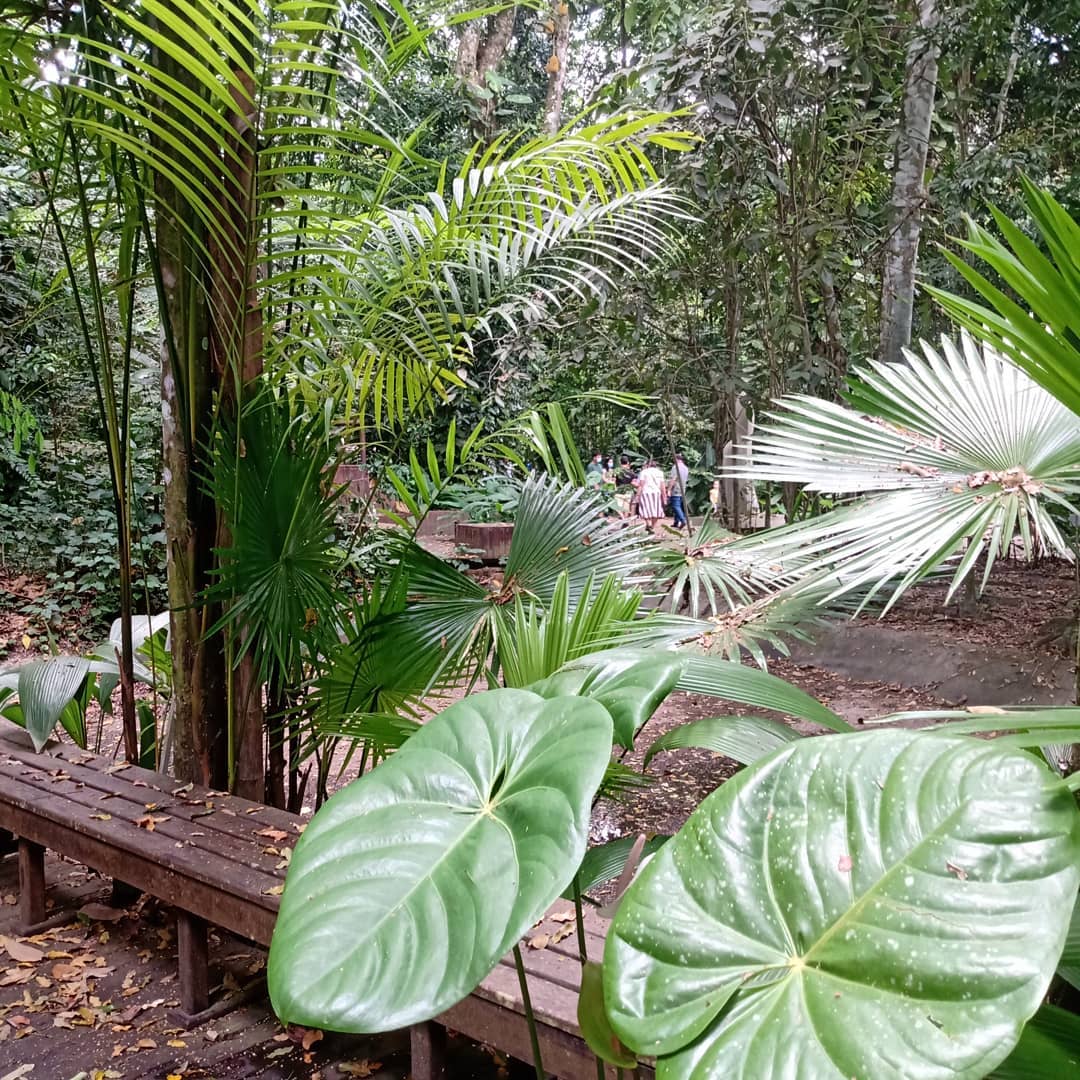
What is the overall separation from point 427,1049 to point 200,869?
1.80ft

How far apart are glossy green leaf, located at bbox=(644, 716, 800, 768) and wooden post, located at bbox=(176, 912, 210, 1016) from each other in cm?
131

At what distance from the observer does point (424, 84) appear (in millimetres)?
9898

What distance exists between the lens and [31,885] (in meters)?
2.31

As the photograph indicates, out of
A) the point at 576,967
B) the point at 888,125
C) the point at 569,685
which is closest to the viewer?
the point at 569,685

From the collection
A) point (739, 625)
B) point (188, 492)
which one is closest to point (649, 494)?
point (188, 492)

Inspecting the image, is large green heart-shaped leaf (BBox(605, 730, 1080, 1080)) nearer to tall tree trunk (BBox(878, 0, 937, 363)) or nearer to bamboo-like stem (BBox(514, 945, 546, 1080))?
bamboo-like stem (BBox(514, 945, 546, 1080))

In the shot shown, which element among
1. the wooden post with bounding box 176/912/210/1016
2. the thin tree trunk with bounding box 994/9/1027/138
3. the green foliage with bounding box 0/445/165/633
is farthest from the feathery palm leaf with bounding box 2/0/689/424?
the green foliage with bounding box 0/445/165/633

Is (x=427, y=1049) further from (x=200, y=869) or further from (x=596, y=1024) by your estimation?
(x=596, y=1024)

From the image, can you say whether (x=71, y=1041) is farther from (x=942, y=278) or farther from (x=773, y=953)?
(x=942, y=278)

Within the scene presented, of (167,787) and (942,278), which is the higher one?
(942,278)

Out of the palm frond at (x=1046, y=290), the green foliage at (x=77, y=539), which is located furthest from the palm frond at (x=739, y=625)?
the green foliage at (x=77, y=539)

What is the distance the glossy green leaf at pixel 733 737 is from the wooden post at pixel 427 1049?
0.77m

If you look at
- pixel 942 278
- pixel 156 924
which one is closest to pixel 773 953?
pixel 156 924

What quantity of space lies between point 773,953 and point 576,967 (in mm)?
868
